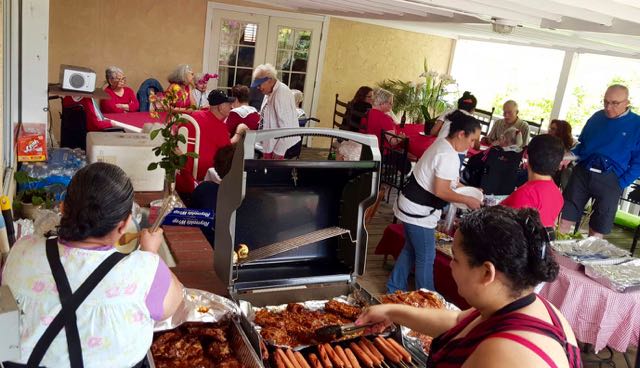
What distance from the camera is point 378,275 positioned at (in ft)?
15.8

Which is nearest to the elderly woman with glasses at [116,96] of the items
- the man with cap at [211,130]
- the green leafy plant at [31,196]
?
the man with cap at [211,130]

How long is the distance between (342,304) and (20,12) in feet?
8.14

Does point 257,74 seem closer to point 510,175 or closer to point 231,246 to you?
point 510,175

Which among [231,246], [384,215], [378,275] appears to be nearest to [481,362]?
[231,246]

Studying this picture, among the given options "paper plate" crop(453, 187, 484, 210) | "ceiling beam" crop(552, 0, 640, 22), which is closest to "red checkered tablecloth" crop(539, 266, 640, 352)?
"paper plate" crop(453, 187, 484, 210)

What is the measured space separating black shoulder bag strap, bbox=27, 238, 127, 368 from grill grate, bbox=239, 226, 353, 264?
0.77 metres

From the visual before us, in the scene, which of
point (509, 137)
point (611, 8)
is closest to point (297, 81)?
point (509, 137)

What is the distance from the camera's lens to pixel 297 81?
9398 mm

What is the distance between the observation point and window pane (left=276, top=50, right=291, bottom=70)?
902 centimetres

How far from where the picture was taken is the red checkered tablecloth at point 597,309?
125 inches

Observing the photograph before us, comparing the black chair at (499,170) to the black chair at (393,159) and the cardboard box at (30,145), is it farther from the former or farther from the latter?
the cardboard box at (30,145)

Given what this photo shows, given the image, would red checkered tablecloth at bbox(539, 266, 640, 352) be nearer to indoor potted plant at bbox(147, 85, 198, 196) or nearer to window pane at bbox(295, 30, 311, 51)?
indoor potted plant at bbox(147, 85, 198, 196)

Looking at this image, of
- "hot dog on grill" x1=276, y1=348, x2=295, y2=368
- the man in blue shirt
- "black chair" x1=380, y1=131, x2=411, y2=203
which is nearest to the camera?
"hot dog on grill" x1=276, y1=348, x2=295, y2=368

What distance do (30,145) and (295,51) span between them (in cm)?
643
